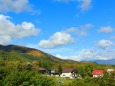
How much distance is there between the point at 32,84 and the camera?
3934cm

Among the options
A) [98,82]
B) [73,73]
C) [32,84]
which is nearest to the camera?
[32,84]

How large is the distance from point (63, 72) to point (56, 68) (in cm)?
524

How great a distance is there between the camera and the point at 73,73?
584ft

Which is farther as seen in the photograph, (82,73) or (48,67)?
(48,67)

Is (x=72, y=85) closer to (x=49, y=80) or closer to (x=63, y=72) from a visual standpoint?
(x=49, y=80)

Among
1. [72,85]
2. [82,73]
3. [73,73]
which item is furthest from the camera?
[73,73]

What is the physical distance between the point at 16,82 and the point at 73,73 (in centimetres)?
13958

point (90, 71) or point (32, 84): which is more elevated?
point (90, 71)

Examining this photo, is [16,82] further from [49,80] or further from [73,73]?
[73,73]

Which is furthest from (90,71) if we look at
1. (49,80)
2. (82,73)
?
(49,80)

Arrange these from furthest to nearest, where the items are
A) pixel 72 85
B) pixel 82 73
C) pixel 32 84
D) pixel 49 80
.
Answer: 1. pixel 82 73
2. pixel 72 85
3. pixel 49 80
4. pixel 32 84

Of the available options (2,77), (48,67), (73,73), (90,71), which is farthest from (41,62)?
(2,77)

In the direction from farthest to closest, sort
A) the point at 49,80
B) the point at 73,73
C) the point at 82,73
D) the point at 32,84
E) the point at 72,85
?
1. the point at 73,73
2. the point at 82,73
3. the point at 72,85
4. the point at 49,80
5. the point at 32,84

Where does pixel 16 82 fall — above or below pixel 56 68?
below
